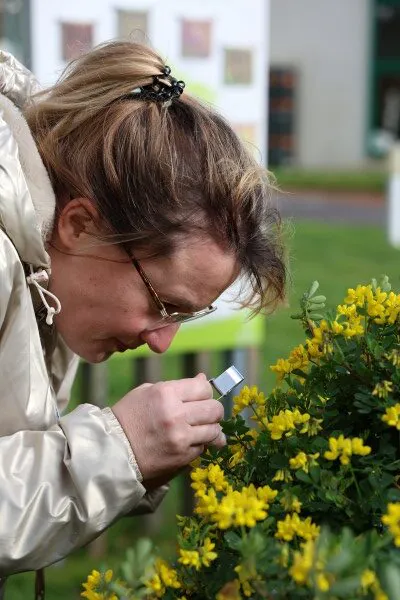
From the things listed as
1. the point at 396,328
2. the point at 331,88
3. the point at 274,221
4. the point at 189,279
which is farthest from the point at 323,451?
the point at 331,88

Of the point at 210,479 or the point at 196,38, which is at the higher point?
the point at 196,38

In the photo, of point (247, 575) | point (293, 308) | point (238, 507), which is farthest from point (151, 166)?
point (293, 308)

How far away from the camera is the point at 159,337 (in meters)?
2.01

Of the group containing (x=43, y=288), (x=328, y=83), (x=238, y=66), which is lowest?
(x=328, y=83)

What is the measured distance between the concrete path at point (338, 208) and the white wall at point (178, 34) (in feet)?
30.2

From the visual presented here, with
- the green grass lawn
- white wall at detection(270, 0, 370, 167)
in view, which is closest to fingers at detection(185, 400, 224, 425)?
the green grass lawn

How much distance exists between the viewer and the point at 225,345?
402cm

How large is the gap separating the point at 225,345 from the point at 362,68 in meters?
19.4

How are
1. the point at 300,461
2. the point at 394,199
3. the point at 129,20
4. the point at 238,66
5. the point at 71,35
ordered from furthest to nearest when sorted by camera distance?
the point at 394,199 → the point at 238,66 → the point at 129,20 → the point at 71,35 → the point at 300,461

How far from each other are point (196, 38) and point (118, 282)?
7.08ft

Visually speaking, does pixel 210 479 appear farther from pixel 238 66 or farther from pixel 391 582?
pixel 238 66

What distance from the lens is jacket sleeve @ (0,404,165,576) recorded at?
1.62m

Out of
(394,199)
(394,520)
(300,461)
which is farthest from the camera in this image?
(394,199)

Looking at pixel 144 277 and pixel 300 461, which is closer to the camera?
pixel 300 461
